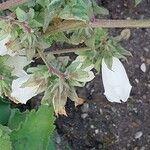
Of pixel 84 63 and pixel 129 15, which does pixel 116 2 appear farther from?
pixel 84 63

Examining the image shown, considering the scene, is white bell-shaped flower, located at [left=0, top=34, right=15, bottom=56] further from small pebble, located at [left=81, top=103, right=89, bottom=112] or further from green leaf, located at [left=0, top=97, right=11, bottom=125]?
small pebble, located at [left=81, top=103, right=89, bottom=112]

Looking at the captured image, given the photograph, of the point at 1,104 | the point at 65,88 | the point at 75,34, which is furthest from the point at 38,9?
the point at 1,104

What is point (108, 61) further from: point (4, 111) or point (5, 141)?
point (4, 111)

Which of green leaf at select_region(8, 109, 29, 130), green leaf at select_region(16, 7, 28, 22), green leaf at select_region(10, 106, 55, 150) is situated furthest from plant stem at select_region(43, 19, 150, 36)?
green leaf at select_region(8, 109, 29, 130)

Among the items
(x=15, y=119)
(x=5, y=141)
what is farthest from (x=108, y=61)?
(x=15, y=119)

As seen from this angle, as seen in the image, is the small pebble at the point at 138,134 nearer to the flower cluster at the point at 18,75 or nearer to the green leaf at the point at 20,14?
the flower cluster at the point at 18,75

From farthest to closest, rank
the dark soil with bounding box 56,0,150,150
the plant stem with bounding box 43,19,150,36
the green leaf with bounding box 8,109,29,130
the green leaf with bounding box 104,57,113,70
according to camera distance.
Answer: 1. the dark soil with bounding box 56,0,150,150
2. the green leaf with bounding box 8,109,29,130
3. the green leaf with bounding box 104,57,113,70
4. the plant stem with bounding box 43,19,150,36
